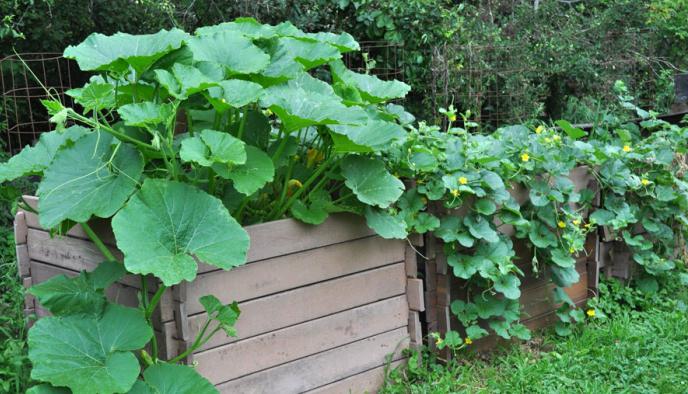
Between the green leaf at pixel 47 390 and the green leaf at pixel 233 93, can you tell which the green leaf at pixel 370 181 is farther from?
the green leaf at pixel 47 390

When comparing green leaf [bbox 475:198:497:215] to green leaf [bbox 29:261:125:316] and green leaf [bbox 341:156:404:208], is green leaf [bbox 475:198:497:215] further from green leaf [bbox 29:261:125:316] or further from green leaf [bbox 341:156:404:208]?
green leaf [bbox 29:261:125:316]

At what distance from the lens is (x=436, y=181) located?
8.68 ft

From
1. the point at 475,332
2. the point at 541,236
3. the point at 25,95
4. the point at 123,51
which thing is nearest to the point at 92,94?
the point at 123,51

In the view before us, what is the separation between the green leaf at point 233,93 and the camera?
1.94 meters

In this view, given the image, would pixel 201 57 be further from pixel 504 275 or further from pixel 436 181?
pixel 504 275

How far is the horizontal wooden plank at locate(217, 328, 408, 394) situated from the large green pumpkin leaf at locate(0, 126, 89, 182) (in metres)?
0.85

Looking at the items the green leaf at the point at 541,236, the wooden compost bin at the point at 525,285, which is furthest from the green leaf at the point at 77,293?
the green leaf at the point at 541,236

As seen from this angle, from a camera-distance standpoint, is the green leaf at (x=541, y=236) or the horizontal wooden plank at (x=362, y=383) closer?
the horizontal wooden plank at (x=362, y=383)

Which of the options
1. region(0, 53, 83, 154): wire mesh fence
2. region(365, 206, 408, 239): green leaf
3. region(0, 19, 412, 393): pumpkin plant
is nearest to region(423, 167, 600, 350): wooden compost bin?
region(365, 206, 408, 239): green leaf

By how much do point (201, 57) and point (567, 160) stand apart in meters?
1.72

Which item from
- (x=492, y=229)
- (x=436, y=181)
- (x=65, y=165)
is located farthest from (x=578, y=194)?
(x=65, y=165)

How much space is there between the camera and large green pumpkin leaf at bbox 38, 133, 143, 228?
6.16 ft

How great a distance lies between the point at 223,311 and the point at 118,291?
1.39 feet

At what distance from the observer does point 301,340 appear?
230 cm
